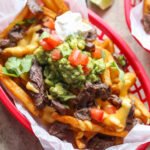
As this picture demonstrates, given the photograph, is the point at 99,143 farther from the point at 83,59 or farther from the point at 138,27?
the point at 138,27

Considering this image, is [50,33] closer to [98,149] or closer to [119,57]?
[119,57]

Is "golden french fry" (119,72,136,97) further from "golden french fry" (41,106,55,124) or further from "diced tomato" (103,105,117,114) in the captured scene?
"golden french fry" (41,106,55,124)

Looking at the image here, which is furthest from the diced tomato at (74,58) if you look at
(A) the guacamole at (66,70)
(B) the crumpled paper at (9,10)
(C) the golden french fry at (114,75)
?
(B) the crumpled paper at (9,10)

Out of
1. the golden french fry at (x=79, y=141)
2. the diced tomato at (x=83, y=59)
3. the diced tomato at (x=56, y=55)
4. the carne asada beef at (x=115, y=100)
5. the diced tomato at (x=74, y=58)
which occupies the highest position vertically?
the diced tomato at (x=56, y=55)

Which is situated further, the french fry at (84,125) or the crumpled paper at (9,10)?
the crumpled paper at (9,10)

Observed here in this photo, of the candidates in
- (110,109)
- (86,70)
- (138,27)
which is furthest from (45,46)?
(138,27)

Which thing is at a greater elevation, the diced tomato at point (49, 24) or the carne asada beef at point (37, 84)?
the diced tomato at point (49, 24)

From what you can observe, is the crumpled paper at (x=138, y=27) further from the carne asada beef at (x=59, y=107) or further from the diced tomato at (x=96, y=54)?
the carne asada beef at (x=59, y=107)

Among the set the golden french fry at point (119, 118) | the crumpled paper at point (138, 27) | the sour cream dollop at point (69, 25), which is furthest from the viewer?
the crumpled paper at point (138, 27)
